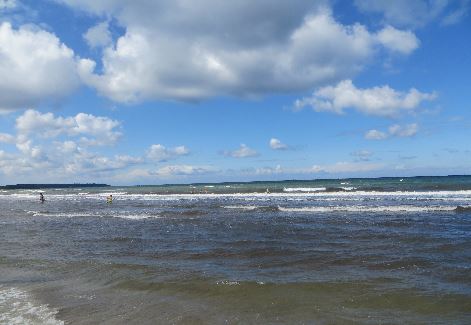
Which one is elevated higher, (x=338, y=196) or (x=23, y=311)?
(x=338, y=196)

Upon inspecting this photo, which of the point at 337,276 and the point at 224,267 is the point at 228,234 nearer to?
the point at 224,267

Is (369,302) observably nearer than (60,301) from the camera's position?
Yes

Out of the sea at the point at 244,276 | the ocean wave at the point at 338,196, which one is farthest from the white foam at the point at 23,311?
the ocean wave at the point at 338,196

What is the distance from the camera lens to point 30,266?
13844mm

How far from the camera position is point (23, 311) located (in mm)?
8953

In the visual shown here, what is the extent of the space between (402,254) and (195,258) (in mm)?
7066

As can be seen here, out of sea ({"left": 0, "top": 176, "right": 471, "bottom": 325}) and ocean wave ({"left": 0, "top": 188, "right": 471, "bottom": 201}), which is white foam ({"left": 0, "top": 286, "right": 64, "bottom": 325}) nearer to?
sea ({"left": 0, "top": 176, "right": 471, "bottom": 325})

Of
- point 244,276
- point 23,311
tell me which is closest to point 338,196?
point 244,276

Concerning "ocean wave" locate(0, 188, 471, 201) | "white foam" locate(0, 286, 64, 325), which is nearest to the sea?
"white foam" locate(0, 286, 64, 325)

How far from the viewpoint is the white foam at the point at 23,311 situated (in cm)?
829

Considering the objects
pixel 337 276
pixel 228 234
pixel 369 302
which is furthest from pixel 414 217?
pixel 369 302

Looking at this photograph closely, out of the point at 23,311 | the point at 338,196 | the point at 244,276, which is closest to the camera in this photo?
the point at 23,311

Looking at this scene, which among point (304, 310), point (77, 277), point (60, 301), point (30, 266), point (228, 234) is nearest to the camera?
point (304, 310)

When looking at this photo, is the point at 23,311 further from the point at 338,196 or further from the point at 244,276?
the point at 338,196
